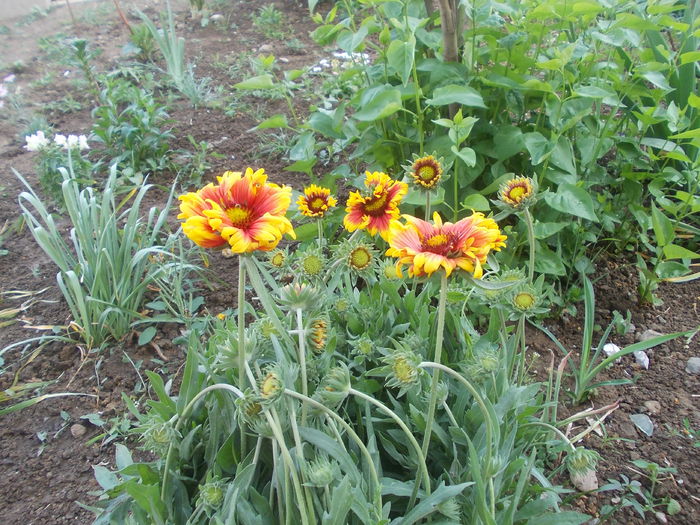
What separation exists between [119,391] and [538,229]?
1.38 meters

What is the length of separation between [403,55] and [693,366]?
1277 millimetres

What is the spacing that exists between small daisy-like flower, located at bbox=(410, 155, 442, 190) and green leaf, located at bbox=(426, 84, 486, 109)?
505 millimetres

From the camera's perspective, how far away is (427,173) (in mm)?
1174

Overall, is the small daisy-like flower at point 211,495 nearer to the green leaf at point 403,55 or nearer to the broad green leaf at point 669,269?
the green leaf at point 403,55

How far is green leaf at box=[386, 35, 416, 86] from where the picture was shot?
158 centimetres

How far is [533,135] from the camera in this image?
1731mm

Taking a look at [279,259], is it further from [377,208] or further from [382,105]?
[382,105]

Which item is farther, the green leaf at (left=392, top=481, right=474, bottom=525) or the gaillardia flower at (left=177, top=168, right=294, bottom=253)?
the green leaf at (left=392, top=481, right=474, bottom=525)

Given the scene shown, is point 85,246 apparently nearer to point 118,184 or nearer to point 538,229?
point 118,184

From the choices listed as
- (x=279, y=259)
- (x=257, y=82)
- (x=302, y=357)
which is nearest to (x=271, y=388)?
(x=302, y=357)

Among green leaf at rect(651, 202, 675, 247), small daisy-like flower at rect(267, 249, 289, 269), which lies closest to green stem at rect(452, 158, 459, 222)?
green leaf at rect(651, 202, 675, 247)

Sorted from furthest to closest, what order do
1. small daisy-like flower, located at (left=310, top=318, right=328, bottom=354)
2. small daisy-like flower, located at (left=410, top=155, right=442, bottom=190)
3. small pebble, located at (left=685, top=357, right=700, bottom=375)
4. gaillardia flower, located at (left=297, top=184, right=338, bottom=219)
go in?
small pebble, located at (left=685, top=357, right=700, bottom=375) → gaillardia flower, located at (left=297, top=184, right=338, bottom=219) → small daisy-like flower, located at (left=410, top=155, right=442, bottom=190) → small daisy-like flower, located at (left=310, top=318, right=328, bottom=354)

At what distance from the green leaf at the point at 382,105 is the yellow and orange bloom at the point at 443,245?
790 mm

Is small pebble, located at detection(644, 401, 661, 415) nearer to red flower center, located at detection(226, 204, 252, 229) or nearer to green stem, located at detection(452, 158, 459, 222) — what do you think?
green stem, located at detection(452, 158, 459, 222)
